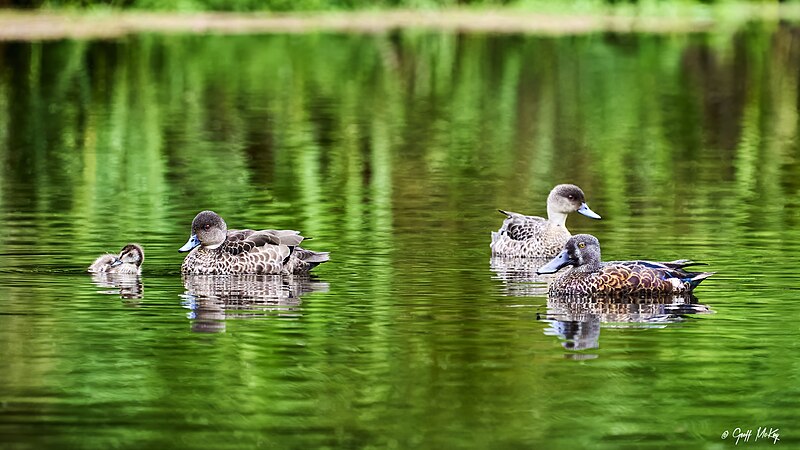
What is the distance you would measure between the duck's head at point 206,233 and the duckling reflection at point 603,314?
315cm

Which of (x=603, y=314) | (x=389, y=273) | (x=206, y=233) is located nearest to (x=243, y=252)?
(x=206, y=233)

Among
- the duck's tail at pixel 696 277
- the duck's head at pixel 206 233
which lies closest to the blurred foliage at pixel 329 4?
the duck's head at pixel 206 233

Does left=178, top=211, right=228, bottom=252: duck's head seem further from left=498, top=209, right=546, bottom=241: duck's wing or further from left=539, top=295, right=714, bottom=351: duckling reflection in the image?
left=539, top=295, right=714, bottom=351: duckling reflection

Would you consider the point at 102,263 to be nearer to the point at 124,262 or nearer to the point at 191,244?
the point at 124,262

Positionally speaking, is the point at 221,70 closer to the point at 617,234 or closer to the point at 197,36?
the point at 197,36

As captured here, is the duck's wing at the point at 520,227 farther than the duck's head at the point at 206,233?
Yes

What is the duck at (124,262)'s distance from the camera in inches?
635

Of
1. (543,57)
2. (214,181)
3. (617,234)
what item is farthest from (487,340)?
(543,57)

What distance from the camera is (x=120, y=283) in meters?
15.8

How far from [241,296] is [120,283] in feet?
3.33

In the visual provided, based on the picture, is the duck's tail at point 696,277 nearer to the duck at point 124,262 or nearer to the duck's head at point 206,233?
the duck's head at point 206,233

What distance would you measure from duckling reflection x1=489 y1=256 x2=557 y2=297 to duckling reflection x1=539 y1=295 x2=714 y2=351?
563mm

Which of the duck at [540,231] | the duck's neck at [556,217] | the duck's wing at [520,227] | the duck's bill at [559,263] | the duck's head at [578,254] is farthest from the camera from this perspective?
the duck's neck at [556,217]

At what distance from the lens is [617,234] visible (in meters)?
18.6
